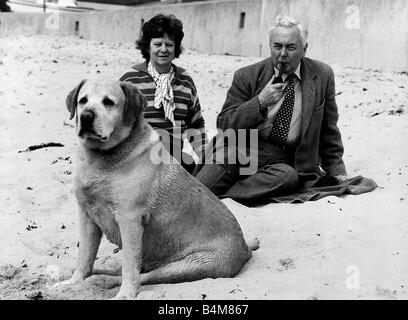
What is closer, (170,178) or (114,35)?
(170,178)

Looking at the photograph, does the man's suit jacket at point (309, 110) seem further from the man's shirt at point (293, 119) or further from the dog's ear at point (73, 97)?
the dog's ear at point (73, 97)

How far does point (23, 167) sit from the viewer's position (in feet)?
25.5

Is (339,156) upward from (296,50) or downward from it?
downward

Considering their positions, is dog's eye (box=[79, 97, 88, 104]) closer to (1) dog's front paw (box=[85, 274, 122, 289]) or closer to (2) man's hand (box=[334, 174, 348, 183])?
(1) dog's front paw (box=[85, 274, 122, 289])

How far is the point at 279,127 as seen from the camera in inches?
256

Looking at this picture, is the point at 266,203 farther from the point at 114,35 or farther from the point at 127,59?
the point at 114,35

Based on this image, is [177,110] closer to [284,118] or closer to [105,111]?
[284,118]

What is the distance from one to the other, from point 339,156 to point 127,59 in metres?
8.80

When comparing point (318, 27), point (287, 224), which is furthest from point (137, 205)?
point (318, 27)

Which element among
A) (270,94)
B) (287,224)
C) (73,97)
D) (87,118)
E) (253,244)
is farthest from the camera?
(270,94)

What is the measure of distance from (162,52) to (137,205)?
2404 mm

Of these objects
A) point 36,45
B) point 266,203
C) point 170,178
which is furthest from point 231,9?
point 170,178

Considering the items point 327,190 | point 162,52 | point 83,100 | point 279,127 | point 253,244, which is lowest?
point 253,244

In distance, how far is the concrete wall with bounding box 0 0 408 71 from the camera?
10938 millimetres
